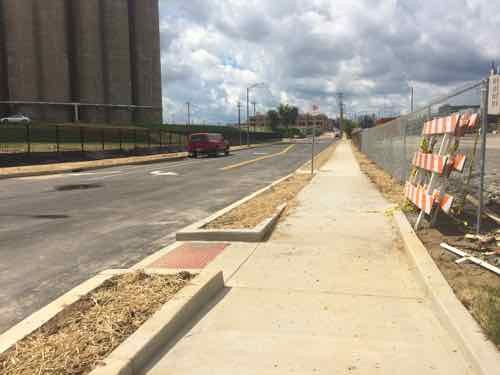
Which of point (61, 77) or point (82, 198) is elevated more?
point (61, 77)

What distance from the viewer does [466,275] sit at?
4961mm

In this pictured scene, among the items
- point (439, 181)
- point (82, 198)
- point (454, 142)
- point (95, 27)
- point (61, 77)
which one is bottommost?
point (82, 198)

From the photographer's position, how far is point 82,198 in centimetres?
1265

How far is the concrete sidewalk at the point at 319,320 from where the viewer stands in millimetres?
3297

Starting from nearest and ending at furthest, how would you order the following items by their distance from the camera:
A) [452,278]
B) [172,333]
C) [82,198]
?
[172,333] < [452,278] < [82,198]

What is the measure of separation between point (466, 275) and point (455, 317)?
1.32m

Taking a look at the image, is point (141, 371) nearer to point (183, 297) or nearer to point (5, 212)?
point (183, 297)

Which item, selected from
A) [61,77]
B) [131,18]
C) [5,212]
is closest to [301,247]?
[5,212]

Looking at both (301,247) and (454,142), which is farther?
(454,142)

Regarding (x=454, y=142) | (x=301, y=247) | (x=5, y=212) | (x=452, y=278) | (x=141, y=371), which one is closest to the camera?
(x=141, y=371)

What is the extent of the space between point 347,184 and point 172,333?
459 inches

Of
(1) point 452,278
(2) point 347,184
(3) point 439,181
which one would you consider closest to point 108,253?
(1) point 452,278

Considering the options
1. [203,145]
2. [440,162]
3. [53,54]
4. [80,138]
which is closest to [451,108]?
[440,162]

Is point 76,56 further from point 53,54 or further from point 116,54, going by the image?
point 116,54
